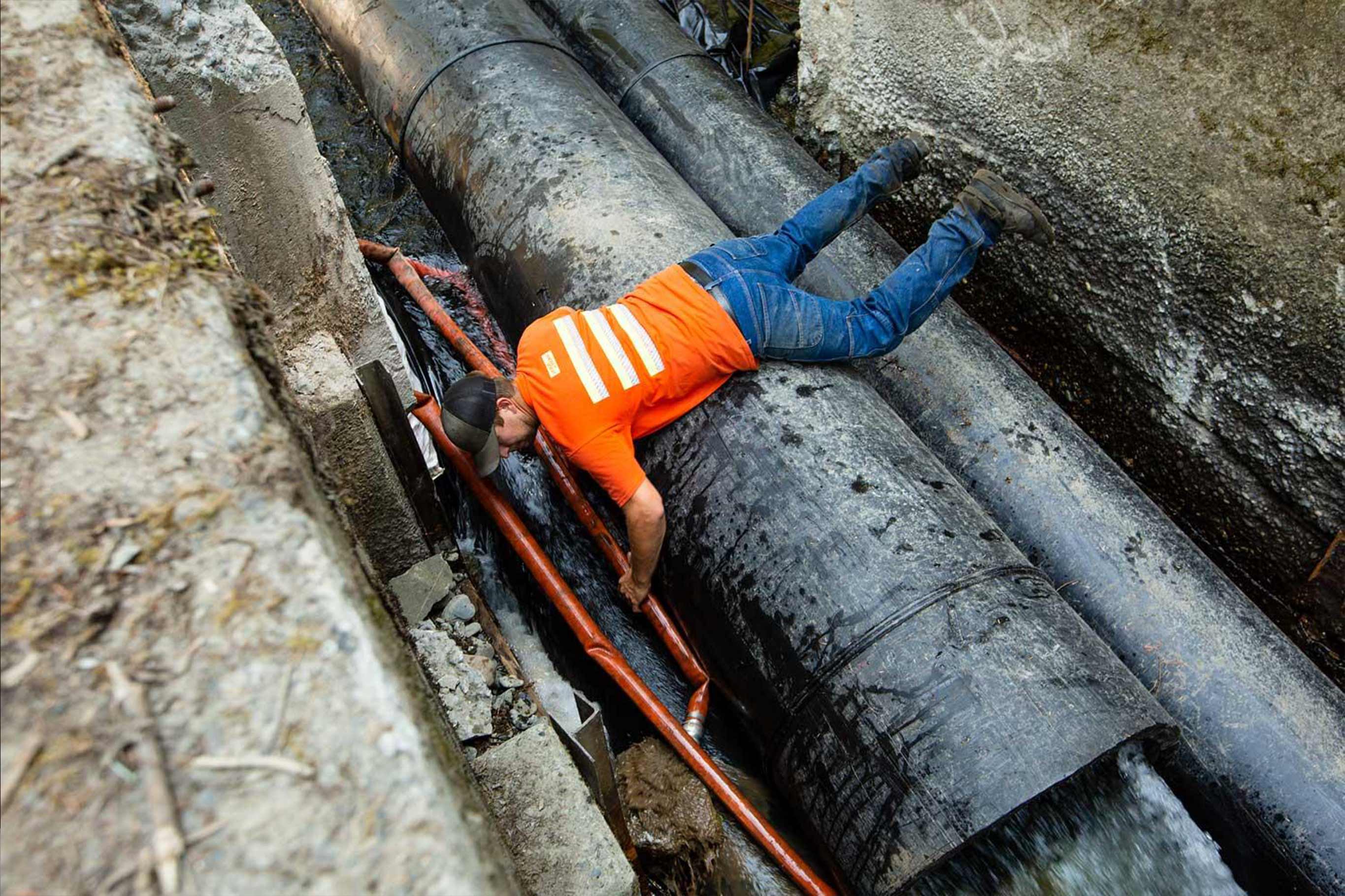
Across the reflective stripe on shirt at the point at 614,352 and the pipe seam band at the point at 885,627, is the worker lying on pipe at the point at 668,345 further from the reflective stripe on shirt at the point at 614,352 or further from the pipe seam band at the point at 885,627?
the pipe seam band at the point at 885,627

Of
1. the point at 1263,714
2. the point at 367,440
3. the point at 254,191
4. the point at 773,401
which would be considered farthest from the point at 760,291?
the point at 1263,714

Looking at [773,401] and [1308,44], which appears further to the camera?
[773,401]

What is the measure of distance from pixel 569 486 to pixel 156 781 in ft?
7.88

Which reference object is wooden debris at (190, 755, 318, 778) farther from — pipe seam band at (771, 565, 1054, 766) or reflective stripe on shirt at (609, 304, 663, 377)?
reflective stripe on shirt at (609, 304, 663, 377)

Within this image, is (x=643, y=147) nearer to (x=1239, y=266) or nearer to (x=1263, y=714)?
(x=1239, y=266)

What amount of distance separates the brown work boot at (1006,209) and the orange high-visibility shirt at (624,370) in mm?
1106

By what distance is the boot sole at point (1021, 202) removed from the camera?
3055 millimetres

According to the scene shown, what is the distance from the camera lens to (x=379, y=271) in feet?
12.7

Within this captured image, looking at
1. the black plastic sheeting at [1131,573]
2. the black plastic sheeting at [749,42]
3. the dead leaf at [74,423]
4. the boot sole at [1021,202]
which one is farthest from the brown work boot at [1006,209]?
the dead leaf at [74,423]

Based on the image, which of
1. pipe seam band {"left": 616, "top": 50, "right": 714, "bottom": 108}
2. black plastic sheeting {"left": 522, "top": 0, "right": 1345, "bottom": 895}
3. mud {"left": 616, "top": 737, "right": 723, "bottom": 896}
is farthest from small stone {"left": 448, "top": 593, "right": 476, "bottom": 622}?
pipe seam band {"left": 616, "top": 50, "right": 714, "bottom": 108}

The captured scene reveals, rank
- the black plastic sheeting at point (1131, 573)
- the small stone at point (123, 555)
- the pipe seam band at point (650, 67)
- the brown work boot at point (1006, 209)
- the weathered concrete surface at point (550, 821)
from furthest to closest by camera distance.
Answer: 1. the pipe seam band at point (650, 67)
2. the brown work boot at point (1006, 209)
3. the black plastic sheeting at point (1131, 573)
4. the weathered concrete surface at point (550, 821)
5. the small stone at point (123, 555)

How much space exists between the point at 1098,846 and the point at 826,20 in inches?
144

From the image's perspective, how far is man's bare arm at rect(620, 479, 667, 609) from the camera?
2562 millimetres

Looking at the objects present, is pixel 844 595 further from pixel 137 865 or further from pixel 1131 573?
pixel 137 865
